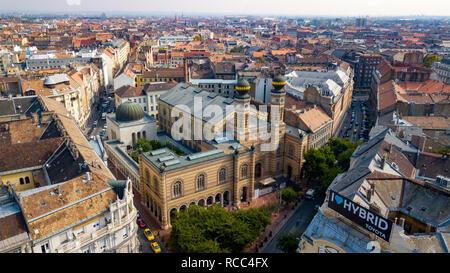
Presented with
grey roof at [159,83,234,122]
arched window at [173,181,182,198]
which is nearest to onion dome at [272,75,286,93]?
grey roof at [159,83,234,122]

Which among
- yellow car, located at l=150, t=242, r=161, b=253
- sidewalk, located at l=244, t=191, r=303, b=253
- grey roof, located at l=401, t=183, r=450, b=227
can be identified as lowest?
sidewalk, located at l=244, t=191, r=303, b=253

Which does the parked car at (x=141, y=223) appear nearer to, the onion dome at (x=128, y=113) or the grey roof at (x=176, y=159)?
the grey roof at (x=176, y=159)

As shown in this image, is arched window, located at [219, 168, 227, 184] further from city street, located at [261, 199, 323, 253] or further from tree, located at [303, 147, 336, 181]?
tree, located at [303, 147, 336, 181]

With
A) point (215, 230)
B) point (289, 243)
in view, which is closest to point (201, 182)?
point (215, 230)

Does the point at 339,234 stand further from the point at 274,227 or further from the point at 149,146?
the point at 149,146

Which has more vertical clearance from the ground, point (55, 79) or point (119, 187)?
point (55, 79)

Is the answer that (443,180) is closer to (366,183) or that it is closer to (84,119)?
(366,183)
